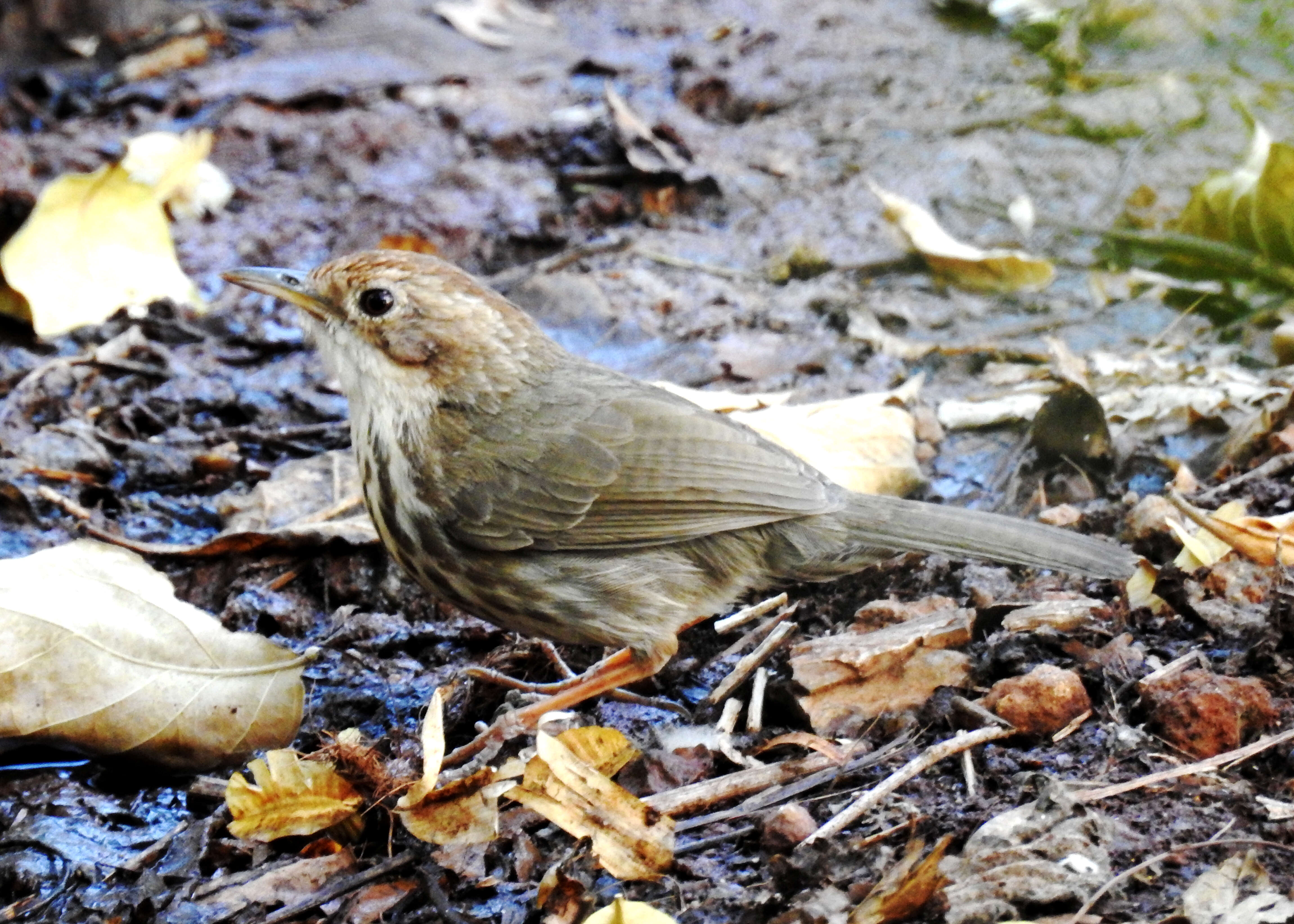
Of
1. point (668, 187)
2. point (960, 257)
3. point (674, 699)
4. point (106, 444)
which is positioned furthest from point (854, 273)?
point (106, 444)

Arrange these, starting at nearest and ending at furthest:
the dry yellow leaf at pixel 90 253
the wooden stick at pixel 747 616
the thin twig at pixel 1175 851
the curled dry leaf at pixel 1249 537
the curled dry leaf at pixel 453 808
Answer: the thin twig at pixel 1175 851 < the curled dry leaf at pixel 453 808 < the curled dry leaf at pixel 1249 537 < the wooden stick at pixel 747 616 < the dry yellow leaf at pixel 90 253

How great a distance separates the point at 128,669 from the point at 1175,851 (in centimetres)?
241

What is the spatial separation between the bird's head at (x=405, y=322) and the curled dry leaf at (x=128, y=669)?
0.92 meters

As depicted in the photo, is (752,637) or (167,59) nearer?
(752,637)

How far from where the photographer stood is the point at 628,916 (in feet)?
8.28

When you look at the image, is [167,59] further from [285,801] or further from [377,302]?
[285,801]

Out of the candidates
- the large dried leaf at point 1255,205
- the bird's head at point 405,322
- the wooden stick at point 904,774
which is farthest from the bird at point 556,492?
the large dried leaf at point 1255,205

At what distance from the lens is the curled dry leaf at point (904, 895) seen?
98.7 inches

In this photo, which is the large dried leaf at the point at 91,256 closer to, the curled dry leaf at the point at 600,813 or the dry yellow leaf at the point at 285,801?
the dry yellow leaf at the point at 285,801

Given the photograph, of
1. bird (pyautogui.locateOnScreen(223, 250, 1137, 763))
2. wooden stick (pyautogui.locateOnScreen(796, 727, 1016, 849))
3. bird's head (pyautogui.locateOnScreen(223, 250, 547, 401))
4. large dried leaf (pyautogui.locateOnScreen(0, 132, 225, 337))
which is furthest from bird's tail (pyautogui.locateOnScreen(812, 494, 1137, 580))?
large dried leaf (pyautogui.locateOnScreen(0, 132, 225, 337))

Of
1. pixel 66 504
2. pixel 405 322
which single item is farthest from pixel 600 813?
pixel 66 504

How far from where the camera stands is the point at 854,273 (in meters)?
6.03

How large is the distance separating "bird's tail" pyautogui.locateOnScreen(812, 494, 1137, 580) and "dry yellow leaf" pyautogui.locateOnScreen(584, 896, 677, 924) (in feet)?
5.25

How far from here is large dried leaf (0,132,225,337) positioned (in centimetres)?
531
